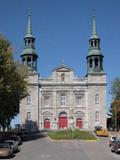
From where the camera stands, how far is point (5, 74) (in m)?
53.3

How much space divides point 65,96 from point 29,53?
11846 millimetres

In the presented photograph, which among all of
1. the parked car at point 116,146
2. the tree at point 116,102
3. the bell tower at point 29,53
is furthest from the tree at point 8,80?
the tree at point 116,102

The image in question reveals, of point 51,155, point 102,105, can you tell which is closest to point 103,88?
point 102,105

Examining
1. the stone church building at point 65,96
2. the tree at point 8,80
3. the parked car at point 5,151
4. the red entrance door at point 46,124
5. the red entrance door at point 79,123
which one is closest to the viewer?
the parked car at point 5,151

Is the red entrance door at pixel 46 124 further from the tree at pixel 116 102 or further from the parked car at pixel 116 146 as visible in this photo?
the parked car at pixel 116 146

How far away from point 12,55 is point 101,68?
4216 cm

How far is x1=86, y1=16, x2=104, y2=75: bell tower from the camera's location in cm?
9276

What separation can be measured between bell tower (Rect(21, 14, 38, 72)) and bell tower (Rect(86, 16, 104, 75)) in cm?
1138

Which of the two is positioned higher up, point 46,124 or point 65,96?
point 65,96

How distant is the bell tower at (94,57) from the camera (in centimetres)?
9276

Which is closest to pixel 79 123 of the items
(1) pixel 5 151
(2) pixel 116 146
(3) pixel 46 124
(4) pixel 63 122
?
(4) pixel 63 122

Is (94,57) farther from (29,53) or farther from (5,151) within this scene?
(5,151)

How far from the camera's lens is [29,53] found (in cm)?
9244

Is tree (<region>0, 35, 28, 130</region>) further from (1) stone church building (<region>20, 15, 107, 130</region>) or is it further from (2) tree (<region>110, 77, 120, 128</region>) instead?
(2) tree (<region>110, 77, 120, 128</region>)
